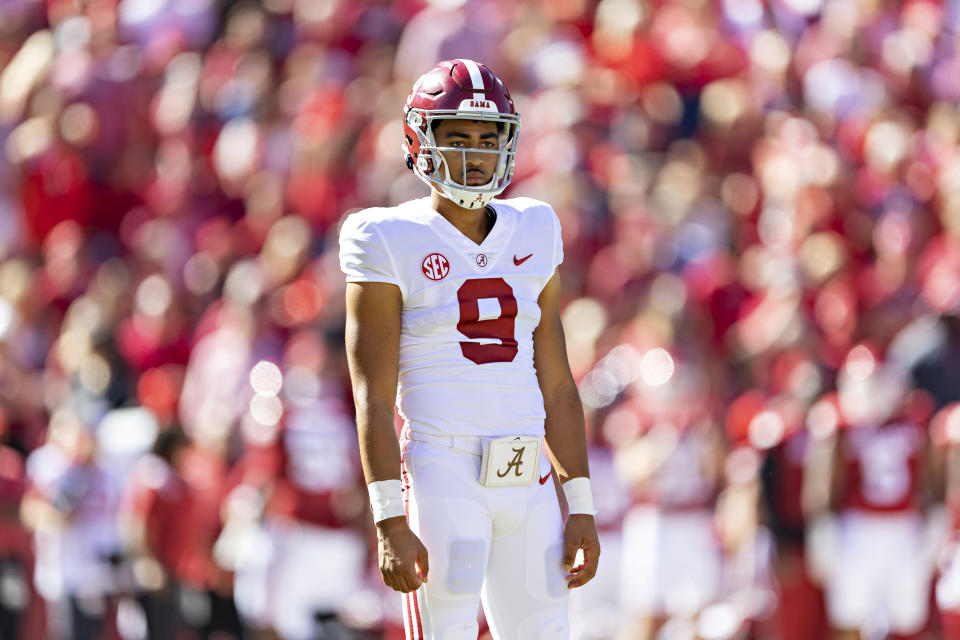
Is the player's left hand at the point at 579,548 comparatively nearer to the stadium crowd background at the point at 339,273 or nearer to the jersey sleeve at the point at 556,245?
the jersey sleeve at the point at 556,245

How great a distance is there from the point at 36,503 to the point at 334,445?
1.56 meters

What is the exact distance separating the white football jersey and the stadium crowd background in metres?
3.08

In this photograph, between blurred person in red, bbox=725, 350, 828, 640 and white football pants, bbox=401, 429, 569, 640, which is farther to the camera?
blurred person in red, bbox=725, 350, 828, 640

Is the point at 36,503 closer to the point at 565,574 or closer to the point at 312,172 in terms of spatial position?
Answer: the point at 312,172

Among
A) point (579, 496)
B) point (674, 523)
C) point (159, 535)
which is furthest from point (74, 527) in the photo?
point (579, 496)

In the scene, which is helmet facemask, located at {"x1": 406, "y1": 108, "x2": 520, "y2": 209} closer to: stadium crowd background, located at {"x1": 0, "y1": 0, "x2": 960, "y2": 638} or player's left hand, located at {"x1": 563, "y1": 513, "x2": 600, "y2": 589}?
player's left hand, located at {"x1": 563, "y1": 513, "x2": 600, "y2": 589}

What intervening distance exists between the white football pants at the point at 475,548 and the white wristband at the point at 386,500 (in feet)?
0.37

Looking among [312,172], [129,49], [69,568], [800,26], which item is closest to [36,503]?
[69,568]

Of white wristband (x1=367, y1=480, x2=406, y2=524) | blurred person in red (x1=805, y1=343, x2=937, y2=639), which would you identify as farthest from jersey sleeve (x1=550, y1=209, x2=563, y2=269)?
blurred person in red (x1=805, y1=343, x2=937, y2=639)

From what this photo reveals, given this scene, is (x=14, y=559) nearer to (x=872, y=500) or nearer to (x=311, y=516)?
(x=311, y=516)

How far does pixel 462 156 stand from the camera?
4.04 meters

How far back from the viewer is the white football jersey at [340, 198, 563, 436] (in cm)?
398

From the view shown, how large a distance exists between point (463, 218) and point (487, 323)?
29 centimetres

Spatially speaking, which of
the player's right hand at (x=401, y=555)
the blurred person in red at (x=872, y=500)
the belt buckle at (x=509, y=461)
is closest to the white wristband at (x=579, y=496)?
the belt buckle at (x=509, y=461)
